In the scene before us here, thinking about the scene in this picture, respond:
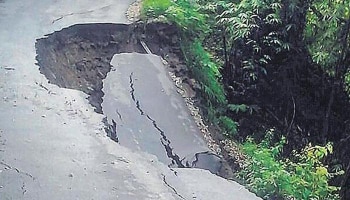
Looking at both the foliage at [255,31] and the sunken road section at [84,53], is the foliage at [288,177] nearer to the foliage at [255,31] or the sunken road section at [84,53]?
the sunken road section at [84,53]

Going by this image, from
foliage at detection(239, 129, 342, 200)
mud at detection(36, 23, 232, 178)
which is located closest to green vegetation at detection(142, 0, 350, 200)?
mud at detection(36, 23, 232, 178)

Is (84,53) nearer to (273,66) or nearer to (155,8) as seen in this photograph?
(155,8)

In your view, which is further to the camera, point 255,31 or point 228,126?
point 255,31

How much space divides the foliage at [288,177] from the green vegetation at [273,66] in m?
1.65

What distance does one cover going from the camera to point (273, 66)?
11.1 meters

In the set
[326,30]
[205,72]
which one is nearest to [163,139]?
[205,72]

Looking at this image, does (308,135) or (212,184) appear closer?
(212,184)

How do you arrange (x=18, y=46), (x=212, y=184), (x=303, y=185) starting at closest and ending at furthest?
(x=212, y=184) < (x=303, y=185) < (x=18, y=46)

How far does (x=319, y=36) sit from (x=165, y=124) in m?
4.39

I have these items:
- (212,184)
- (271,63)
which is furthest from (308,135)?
(212,184)

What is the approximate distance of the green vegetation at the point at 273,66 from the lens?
9992 millimetres

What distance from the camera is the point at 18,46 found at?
29.1 feet

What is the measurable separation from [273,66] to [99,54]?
3651mm

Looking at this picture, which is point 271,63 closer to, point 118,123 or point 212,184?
point 118,123
